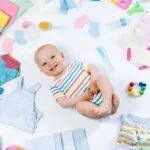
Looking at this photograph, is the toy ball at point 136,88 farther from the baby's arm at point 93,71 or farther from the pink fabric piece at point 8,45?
the pink fabric piece at point 8,45

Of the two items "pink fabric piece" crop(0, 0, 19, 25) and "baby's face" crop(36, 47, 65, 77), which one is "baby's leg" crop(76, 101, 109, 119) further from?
"pink fabric piece" crop(0, 0, 19, 25)

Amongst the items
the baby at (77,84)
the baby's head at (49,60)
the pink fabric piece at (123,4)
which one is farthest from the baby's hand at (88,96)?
the pink fabric piece at (123,4)

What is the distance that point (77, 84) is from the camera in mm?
1279

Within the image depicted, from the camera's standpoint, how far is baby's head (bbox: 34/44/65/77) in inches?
50.1

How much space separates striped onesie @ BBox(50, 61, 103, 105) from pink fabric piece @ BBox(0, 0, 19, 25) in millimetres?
306

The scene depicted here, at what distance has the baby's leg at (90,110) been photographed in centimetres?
118

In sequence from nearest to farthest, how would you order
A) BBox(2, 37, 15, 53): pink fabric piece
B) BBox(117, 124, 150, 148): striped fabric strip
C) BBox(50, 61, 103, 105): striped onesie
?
BBox(117, 124, 150, 148): striped fabric strip < BBox(50, 61, 103, 105): striped onesie < BBox(2, 37, 15, 53): pink fabric piece

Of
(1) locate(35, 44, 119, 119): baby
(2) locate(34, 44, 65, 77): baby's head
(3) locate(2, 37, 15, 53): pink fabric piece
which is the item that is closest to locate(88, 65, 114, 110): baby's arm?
(1) locate(35, 44, 119, 119): baby

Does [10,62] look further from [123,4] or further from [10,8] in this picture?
[123,4]

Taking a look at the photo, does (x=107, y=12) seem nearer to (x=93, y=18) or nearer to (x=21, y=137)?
(x=93, y=18)

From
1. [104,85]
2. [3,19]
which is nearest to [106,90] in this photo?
[104,85]

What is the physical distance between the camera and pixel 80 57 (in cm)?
137

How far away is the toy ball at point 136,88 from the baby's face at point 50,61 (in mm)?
222

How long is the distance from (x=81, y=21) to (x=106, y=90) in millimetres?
325
